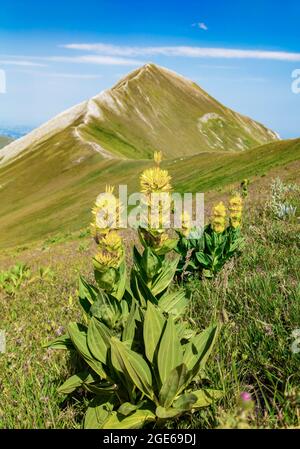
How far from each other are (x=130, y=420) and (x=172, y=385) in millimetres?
417

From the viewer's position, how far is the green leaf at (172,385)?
2.65 meters

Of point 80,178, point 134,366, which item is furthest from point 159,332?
point 80,178

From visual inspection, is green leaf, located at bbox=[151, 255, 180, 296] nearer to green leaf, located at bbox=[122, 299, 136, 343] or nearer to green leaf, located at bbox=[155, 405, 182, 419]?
green leaf, located at bbox=[122, 299, 136, 343]

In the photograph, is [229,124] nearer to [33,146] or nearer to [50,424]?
[33,146]

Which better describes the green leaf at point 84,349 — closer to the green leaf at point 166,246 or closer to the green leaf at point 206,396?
the green leaf at point 206,396

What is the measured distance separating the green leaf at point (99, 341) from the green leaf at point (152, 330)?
0.31 metres

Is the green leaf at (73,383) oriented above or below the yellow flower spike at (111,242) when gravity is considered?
below

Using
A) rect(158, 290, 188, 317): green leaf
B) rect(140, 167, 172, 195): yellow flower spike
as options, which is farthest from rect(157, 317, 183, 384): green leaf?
rect(140, 167, 172, 195): yellow flower spike

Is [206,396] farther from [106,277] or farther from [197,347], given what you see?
[106,277]

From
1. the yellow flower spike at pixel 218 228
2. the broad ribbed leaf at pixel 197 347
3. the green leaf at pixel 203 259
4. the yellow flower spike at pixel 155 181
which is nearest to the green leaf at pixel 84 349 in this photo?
the broad ribbed leaf at pixel 197 347

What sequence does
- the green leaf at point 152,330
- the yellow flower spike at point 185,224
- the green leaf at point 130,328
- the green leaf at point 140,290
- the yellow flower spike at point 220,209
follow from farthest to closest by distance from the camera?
the yellow flower spike at point 185,224
the yellow flower spike at point 220,209
the green leaf at point 140,290
the green leaf at point 130,328
the green leaf at point 152,330

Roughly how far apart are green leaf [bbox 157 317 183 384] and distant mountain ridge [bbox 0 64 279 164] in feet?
217

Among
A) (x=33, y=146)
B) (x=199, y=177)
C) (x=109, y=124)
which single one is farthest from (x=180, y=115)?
(x=199, y=177)

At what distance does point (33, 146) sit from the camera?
4077 inches
